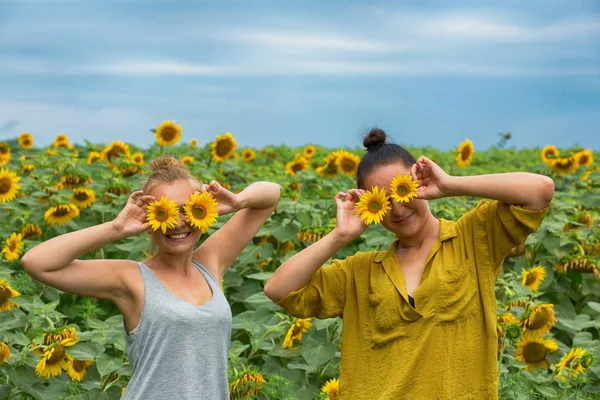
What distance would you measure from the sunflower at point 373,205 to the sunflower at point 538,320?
5.75 ft

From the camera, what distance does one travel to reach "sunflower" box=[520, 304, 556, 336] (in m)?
4.11

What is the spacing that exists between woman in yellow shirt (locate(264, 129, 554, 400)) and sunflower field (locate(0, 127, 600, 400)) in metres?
0.75

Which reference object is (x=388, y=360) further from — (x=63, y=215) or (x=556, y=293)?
(x=63, y=215)

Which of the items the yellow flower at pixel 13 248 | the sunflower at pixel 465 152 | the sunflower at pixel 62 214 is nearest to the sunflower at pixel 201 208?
the yellow flower at pixel 13 248

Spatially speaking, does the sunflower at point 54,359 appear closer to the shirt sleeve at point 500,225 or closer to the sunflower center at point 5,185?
the shirt sleeve at point 500,225

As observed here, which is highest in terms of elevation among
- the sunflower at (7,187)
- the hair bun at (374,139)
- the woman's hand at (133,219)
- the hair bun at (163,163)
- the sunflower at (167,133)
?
the hair bun at (374,139)

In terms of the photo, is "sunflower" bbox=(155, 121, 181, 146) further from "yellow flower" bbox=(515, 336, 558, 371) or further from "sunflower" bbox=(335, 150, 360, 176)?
"yellow flower" bbox=(515, 336, 558, 371)

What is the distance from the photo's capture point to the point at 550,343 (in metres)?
4.30

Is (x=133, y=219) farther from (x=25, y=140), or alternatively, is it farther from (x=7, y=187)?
(x=25, y=140)

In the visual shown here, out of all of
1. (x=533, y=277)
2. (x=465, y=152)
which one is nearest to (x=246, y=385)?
(x=533, y=277)

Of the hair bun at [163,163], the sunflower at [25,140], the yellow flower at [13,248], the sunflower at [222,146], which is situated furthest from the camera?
the sunflower at [25,140]

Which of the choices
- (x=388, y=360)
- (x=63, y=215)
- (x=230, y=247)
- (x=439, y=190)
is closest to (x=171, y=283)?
(x=230, y=247)

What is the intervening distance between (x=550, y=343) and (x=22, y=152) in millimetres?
7591

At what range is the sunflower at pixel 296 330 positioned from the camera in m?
3.88
